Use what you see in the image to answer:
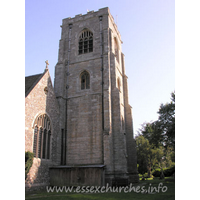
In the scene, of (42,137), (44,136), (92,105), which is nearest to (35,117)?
(42,137)

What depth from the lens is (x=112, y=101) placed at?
2084cm

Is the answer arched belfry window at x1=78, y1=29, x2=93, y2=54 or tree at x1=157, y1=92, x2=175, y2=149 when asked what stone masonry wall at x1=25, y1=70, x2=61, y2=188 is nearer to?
arched belfry window at x1=78, y1=29, x2=93, y2=54

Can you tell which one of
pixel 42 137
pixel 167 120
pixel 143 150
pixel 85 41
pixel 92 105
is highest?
pixel 85 41

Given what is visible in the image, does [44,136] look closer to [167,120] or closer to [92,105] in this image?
[92,105]

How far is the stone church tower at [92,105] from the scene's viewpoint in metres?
18.1

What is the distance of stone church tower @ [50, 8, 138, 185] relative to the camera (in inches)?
713

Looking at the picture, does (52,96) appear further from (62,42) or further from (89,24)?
(89,24)

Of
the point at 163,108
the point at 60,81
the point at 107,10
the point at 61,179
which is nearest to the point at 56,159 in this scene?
the point at 61,179

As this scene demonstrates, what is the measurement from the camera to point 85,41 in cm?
2466

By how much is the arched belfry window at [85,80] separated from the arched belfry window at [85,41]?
2927mm

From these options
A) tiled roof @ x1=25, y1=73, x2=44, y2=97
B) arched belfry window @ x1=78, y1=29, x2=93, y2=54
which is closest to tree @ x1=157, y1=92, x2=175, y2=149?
arched belfry window @ x1=78, y1=29, x2=93, y2=54

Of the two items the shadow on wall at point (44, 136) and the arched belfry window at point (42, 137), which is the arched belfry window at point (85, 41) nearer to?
the shadow on wall at point (44, 136)

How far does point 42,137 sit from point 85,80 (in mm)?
8328

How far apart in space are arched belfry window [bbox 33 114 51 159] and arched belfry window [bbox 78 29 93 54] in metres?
10.0
